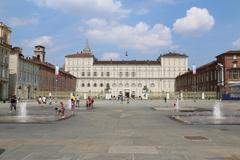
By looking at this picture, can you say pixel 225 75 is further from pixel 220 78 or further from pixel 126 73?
pixel 126 73

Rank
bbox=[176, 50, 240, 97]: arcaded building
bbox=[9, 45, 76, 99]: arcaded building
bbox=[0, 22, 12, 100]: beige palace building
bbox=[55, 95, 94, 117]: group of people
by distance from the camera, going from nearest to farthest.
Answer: bbox=[55, 95, 94, 117]: group of people, bbox=[0, 22, 12, 100]: beige palace building, bbox=[9, 45, 76, 99]: arcaded building, bbox=[176, 50, 240, 97]: arcaded building

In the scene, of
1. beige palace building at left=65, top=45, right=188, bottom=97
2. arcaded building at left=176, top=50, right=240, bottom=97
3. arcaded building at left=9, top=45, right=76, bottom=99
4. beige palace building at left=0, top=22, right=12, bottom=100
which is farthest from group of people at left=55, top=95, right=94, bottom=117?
beige palace building at left=65, top=45, right=188, bottom=97

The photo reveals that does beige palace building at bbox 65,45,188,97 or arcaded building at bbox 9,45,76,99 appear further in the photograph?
beige palace building at bbox 65,45,188,97

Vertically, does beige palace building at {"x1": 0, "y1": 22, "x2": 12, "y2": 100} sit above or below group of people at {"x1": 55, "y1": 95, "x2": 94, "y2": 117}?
above

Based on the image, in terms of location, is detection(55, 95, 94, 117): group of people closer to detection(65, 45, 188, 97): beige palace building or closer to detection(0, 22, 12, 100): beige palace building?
detection(0, 22, 12, 100): beige palace building

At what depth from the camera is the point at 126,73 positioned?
168 meters

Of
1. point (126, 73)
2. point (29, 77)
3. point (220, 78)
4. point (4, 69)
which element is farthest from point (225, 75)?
point (126, 73)

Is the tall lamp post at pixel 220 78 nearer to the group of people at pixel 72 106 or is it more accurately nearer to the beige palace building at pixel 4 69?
the beige palace building at pixel 4 69

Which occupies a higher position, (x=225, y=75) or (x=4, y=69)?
(x=4, y=69)

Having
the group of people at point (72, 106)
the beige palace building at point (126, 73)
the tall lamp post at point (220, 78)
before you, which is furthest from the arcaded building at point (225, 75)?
the beige palace building at point (126, 73)

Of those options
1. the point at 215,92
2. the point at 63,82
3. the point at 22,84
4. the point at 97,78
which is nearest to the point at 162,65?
the point at 97,78

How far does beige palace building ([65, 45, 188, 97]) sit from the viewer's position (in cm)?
16412

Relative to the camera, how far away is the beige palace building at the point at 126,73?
538 ft

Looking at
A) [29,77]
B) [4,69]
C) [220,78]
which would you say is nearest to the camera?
[4,69]
